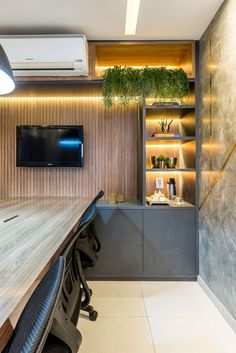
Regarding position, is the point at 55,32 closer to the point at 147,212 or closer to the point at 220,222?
the point at 147,212

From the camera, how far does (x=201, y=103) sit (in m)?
2.96

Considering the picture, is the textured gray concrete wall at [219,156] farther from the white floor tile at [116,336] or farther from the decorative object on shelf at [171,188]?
the white floor tile at [116,336]

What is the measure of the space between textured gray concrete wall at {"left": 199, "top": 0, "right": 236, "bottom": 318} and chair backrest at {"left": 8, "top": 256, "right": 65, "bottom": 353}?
1833 mm

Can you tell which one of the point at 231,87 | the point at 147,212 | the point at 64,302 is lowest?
the point at 64,302

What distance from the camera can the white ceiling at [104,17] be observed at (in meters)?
2.33

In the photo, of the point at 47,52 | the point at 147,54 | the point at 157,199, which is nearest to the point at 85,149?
the point at 157,199

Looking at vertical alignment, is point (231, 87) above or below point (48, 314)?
above

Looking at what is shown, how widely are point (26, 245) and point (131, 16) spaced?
227cm

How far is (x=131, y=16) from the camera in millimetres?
2533

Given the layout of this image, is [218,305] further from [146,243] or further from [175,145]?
[175,145]

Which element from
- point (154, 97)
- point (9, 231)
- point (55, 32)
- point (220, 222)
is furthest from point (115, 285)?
point (55, 32)

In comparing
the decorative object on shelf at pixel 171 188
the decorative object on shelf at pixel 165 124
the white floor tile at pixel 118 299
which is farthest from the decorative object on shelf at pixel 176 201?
the white floor tile at pixel 118 299

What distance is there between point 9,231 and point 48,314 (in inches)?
45.8

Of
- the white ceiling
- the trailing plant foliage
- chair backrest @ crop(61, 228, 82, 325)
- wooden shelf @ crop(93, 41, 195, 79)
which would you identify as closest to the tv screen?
the trailing plant foliage
